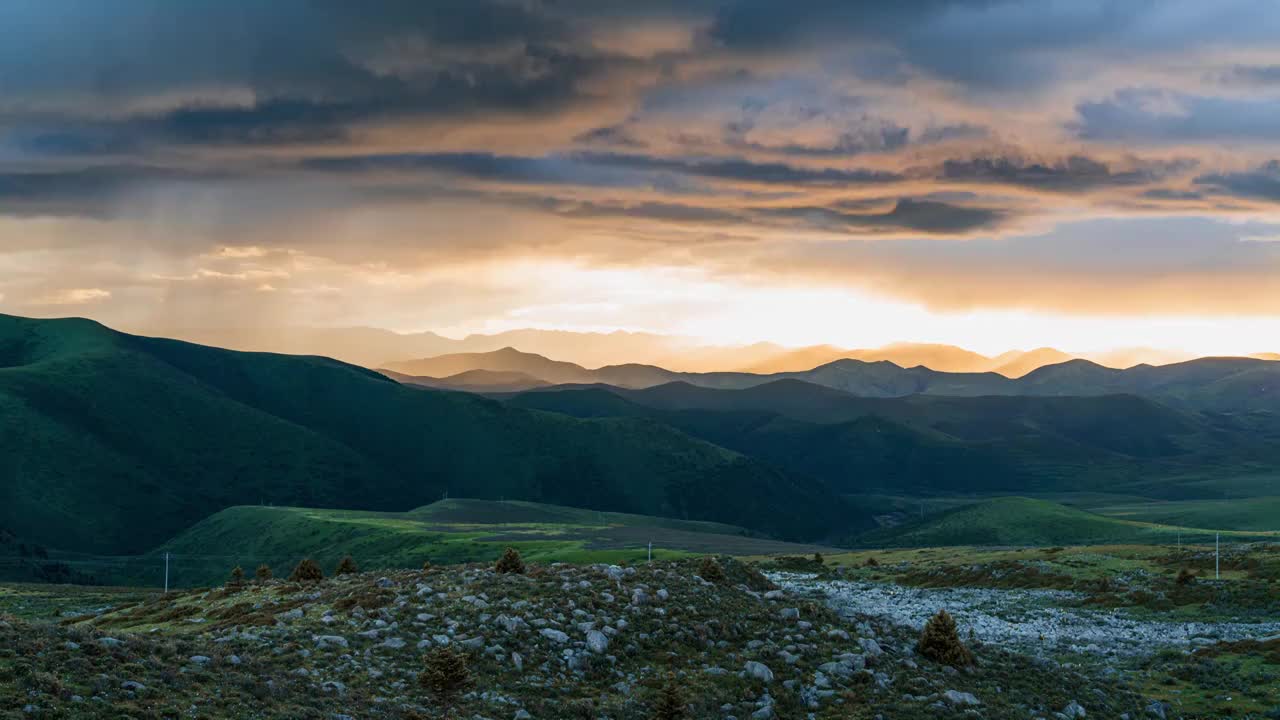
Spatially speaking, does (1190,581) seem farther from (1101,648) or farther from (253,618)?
(253,618)

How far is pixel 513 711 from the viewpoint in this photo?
32.6 metres

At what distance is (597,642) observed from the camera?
3866cm

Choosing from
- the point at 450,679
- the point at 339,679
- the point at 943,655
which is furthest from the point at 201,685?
the point at 943,655

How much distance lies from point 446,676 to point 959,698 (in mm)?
18158

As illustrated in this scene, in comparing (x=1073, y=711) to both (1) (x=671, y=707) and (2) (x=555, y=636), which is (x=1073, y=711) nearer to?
(1) (x=671, y=707)

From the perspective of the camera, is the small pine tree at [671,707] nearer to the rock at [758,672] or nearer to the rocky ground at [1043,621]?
the rock at [758,672]

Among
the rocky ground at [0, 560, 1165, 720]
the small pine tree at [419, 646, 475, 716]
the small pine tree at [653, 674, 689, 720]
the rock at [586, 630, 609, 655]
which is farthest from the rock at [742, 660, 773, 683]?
the small pine tree at [419, 646, 475, 716]

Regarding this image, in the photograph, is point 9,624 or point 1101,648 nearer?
point 9,624

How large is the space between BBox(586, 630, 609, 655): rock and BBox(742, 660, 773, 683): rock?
17.3ft

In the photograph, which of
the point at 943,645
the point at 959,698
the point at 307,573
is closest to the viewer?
the point at 959,698

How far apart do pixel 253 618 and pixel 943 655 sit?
28477 mm

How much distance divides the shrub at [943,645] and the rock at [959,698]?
3972mm

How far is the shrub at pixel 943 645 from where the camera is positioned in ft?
136

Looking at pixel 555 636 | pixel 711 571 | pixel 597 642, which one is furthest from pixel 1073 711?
pixel 555 636
